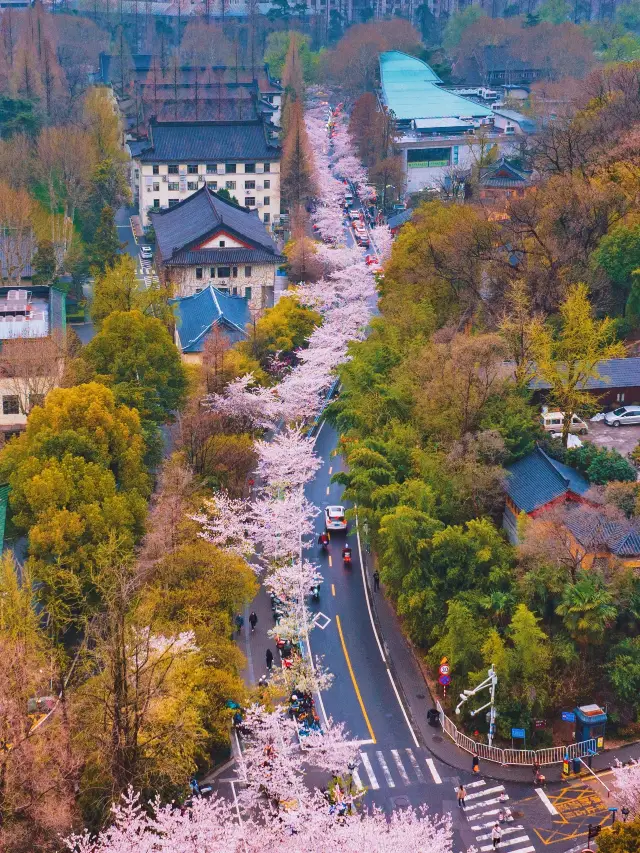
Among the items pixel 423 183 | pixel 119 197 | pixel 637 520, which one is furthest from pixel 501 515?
pixel 423 183

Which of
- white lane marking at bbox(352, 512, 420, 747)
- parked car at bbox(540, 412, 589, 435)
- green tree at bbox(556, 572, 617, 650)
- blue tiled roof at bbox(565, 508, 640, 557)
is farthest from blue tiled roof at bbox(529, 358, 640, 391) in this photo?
green tree at bbox(556, 572, 617, 650)

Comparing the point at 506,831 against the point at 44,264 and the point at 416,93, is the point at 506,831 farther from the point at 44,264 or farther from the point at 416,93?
the point at 416,93

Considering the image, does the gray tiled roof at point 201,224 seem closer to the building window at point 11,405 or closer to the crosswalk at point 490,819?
the building window at point 11,405

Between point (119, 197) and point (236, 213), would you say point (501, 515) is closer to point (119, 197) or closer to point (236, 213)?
point (236, 213)

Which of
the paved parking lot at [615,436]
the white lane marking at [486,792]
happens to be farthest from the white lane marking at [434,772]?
the paved parking lot at [615,436]

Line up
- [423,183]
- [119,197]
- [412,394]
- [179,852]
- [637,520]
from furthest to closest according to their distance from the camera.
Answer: [423,183] → [119,197] → [412,394] → [637,520] → [179,852]

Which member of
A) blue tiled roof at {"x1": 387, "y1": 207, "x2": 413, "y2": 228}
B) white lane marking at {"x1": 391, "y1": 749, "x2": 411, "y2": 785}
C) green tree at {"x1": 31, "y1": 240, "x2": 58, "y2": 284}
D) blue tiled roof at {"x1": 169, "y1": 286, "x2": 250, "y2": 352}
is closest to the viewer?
white lane marking at {"x1": 391, "y1": 749, "x2": 411, "y2": 785}

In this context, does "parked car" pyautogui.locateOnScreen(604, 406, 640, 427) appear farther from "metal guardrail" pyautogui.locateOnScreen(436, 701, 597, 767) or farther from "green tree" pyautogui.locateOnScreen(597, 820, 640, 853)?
"green tree" pyautogui.locateOnScreen(597, 820, 640, 853)
